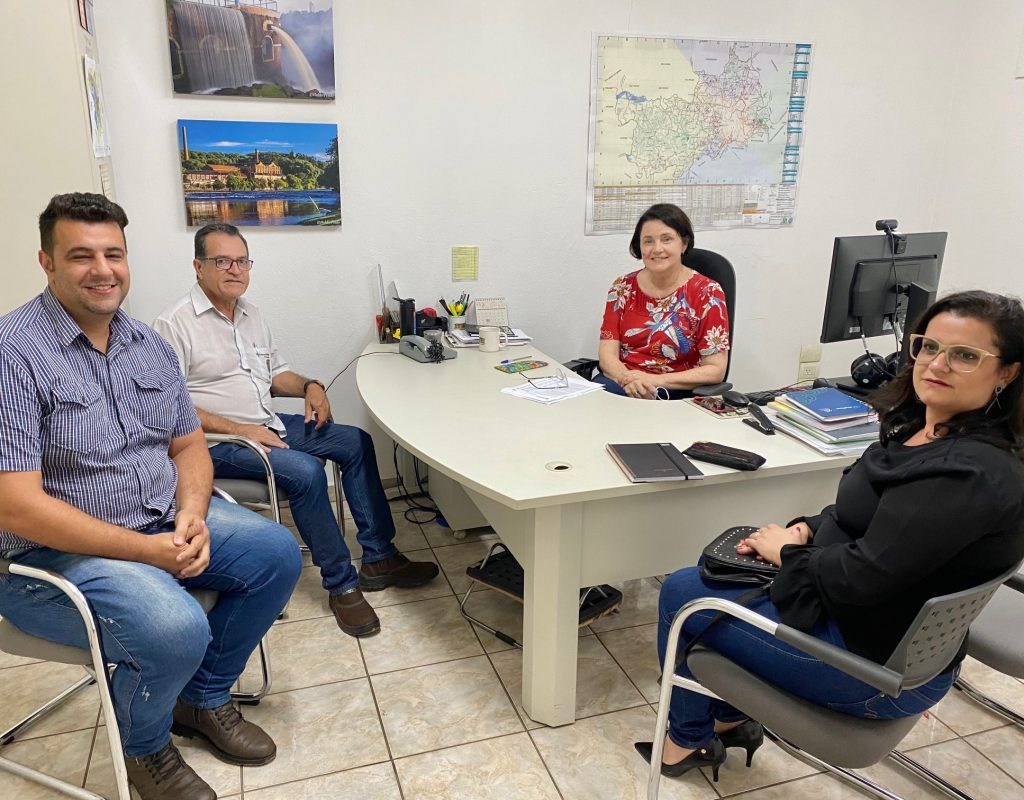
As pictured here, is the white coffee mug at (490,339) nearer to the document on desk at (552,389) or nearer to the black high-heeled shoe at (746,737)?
the document on desk at (552,389)

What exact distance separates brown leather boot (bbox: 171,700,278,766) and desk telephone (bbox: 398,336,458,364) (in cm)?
141

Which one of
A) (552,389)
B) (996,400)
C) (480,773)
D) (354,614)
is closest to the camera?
(996,400)

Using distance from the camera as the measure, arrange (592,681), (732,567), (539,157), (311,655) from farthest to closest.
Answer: (539,157)
(311,655)
(592,681)
(732,567)

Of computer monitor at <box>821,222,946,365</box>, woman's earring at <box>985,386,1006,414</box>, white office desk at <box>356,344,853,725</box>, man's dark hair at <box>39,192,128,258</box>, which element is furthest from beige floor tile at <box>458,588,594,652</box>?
man's dark hair at <box>39,192,128,258</box>

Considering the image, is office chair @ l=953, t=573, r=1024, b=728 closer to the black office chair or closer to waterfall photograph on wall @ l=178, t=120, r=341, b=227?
the black office chair

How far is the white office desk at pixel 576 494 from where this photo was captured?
1.82 m

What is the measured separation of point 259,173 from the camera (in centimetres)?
297

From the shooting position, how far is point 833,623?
143 cm

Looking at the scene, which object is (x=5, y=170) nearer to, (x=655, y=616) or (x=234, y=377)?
(x=234, y=377)

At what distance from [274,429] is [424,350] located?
2.06ft

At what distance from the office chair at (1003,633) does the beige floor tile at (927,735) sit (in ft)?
1.33

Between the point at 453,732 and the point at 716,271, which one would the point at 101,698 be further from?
the point at 716,271

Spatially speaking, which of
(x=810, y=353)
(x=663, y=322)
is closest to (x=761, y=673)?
(x=663, y=322)

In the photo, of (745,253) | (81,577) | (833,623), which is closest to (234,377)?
(81,577)
